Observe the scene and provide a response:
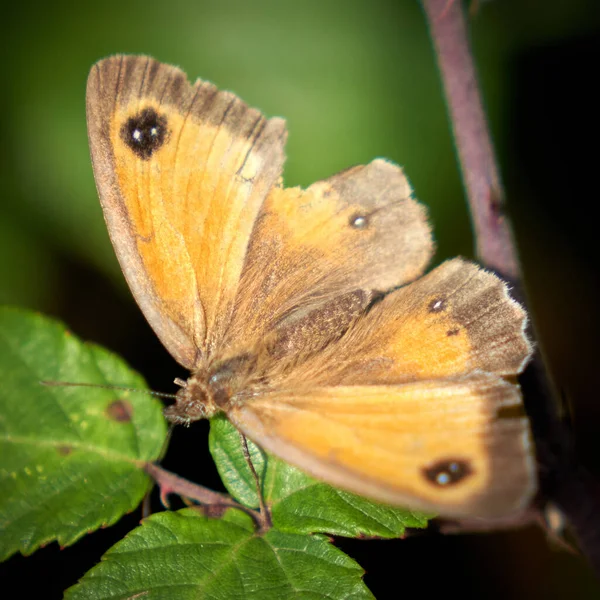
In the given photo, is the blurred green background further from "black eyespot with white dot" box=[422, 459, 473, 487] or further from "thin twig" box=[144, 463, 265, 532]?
"black eyespot with white dot" box=[422, 459, 473, 487]

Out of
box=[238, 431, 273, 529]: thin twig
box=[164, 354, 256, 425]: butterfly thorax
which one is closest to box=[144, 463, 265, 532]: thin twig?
box=[238, 431, 273, 529]: thin twig

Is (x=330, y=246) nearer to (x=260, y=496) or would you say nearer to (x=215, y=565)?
(x=260, y=496)

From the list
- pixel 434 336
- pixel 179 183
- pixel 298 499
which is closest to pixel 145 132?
pixel 179 183

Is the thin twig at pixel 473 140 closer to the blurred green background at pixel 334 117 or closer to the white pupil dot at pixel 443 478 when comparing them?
the white pupil dot at pixel 443 478

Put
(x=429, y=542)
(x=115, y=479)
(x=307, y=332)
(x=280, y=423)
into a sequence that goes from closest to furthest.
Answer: (x=280, y=423), (x=115, y=479), (x=307, y=332), (x=429, y=542)

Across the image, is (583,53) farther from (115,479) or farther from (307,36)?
(115,479)

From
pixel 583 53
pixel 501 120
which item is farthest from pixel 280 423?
pixel 583 53

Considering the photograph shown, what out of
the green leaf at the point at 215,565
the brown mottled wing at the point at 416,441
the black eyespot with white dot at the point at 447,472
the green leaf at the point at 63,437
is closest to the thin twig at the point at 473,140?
the brown mottled wing at the point at 416,441
